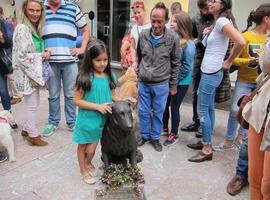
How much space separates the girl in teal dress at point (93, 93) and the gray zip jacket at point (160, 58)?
890 mm

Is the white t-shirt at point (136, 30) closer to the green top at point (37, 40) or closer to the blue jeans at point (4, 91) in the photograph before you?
the green top at point (37, 40)

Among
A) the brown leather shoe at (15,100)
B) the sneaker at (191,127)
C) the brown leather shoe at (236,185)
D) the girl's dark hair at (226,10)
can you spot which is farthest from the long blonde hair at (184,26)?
the brown leather shoe at (15,100)

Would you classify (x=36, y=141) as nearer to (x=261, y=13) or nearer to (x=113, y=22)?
(x=261, y=13)

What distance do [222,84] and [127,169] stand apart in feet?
5.29

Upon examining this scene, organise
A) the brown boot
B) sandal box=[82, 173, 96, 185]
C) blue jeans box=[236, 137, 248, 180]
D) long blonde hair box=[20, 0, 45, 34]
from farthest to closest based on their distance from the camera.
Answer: the brown boot
long blonde hair box=[20, 0, 45, 34]
sandal box=[82, 173, 96, 185]
blue jeans box=[236, 137, 248, 180]

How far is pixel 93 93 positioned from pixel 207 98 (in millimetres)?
1423

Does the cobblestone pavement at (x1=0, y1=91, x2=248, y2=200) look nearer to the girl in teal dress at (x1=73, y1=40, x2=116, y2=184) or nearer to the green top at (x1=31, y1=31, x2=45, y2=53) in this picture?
the girl in teal dress at (x1=73, y1=40, x2=116, y2=184)

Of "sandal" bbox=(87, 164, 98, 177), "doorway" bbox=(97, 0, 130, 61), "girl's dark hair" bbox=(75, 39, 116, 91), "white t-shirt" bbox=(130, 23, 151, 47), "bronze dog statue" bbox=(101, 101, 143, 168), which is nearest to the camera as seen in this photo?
"bronze dog statue" bbox=(101, 101, 143, 168)

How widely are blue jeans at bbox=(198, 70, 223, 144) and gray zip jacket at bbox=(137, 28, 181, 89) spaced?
0.45 meters

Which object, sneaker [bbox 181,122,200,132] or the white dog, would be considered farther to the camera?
sneaker [bbox 181,122,200,132]

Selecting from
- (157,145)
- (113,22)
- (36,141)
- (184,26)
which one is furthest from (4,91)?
(113,22)

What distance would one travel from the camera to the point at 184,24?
4203 millimetres

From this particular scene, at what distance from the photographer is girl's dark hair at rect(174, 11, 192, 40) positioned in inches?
165

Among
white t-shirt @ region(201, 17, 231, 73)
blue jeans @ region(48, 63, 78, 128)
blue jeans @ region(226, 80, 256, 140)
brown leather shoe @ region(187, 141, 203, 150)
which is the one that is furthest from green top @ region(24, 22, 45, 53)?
blue jeans @ region(226, 80, 256, 140)
